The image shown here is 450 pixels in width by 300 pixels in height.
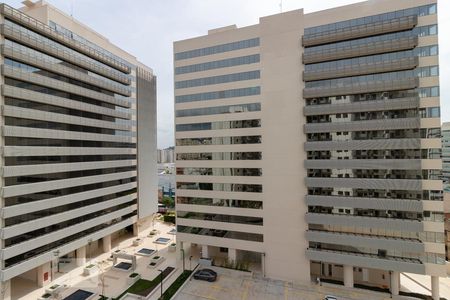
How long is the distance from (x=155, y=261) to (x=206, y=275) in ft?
37.9

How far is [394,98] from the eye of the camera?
114 ft

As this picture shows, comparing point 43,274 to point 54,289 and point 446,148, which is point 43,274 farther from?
point 446,148

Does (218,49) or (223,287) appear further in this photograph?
(218,49)

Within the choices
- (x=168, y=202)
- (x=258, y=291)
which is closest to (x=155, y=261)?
(x=258, y=291)

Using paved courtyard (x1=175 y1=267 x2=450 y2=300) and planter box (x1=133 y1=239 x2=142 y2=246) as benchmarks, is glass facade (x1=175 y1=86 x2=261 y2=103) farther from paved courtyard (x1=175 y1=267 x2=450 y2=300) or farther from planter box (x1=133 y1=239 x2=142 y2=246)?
planter box (x1=133 y1=239 x2=142 y2=246)

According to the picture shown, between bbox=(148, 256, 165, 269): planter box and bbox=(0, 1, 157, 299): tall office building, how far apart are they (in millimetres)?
11087

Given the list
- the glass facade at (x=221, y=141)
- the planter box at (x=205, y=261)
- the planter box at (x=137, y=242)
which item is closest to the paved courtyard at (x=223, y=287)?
the planter box at (x=205, y=261)

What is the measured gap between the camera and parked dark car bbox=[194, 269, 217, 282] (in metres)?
38.8

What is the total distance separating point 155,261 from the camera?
45.2 m

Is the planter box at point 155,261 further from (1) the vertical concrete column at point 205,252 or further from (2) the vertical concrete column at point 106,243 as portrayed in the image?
(2) the vertical concrete column at point 106,243

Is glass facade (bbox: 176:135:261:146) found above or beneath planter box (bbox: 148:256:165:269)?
above

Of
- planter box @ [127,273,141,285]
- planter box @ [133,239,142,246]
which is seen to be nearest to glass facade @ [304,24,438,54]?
planter box @ [127,273,141,285]

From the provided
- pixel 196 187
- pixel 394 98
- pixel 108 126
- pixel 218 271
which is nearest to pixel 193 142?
pixel 196 187

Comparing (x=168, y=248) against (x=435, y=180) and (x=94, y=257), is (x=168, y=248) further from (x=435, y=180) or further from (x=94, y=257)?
(x=435, y=180)
